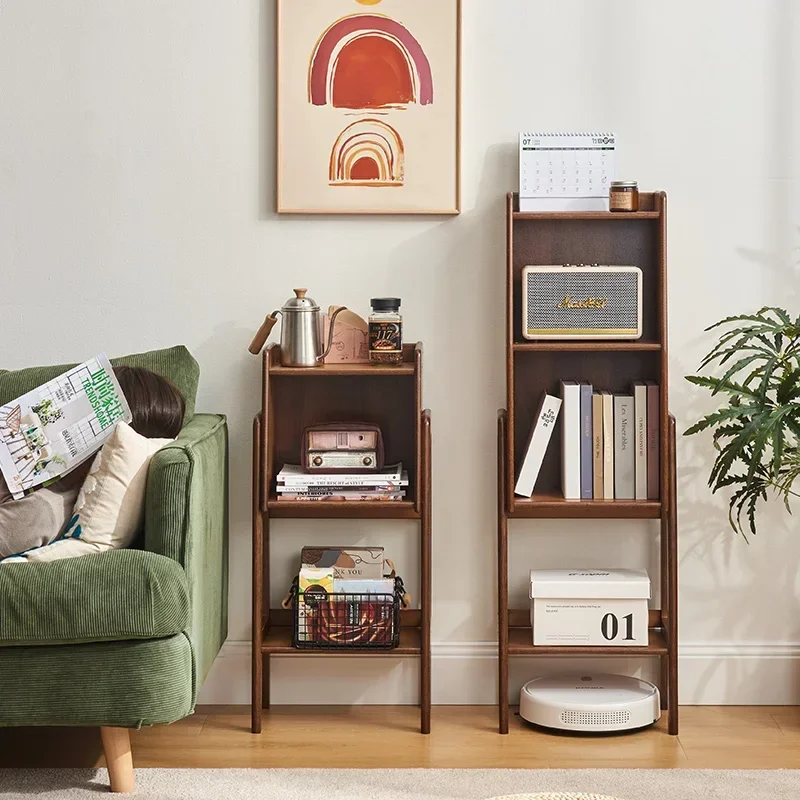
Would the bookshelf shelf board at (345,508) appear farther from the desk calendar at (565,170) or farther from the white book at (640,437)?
the desk calendar at (565,170)

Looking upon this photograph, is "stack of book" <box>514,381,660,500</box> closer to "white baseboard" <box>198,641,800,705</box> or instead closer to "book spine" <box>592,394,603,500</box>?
"book spine" <box>592,394,603,500</box>

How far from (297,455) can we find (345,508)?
1.06ft

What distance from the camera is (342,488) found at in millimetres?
2783

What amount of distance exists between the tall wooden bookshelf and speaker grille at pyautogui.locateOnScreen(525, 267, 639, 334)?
5cm

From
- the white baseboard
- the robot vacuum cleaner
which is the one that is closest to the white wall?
the white baseboard

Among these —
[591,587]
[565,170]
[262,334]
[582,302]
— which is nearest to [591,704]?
[591,587]

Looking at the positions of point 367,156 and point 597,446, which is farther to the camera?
point 367,156

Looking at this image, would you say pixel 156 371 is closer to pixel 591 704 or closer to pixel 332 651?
pixel 332 651

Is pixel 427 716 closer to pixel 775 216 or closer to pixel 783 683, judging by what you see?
pixel 783 683

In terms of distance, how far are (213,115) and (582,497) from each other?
4.79 feet

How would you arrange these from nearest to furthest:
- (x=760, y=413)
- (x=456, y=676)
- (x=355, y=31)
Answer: (x=760, y=413)
(x=355, y=31)
(x=456, y=676)

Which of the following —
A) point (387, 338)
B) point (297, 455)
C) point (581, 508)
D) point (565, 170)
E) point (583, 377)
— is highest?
point (565, 170)

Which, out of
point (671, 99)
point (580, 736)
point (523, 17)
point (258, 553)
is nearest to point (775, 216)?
point (671, 99)

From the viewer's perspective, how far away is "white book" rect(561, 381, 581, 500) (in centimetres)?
284
